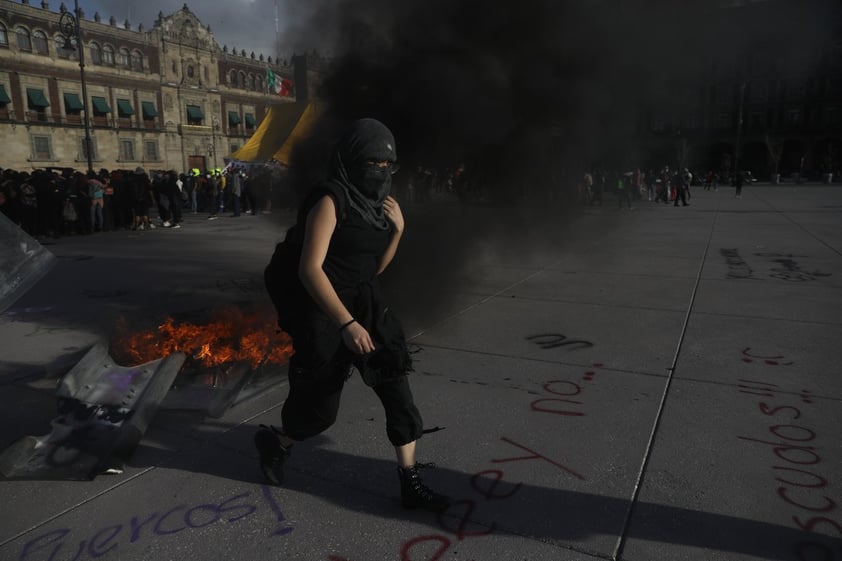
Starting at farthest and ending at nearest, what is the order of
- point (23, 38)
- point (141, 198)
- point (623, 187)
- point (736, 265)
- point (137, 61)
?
point (137, 61), point (23, 38), point (623, 187), point (141, 198), point (736, 265)

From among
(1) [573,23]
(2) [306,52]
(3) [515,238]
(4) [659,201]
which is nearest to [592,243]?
(3) [515,238]

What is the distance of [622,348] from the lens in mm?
4109

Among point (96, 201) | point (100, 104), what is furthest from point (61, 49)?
point (96, 201)

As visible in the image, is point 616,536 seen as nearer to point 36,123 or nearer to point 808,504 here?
point 808,504

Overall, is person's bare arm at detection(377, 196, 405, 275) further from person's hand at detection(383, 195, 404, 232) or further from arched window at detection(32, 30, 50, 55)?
arched window at detection(32, 30, 50, 55)

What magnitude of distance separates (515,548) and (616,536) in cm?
37

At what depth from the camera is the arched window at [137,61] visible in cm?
4312

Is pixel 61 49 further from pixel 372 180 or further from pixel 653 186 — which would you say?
pixel 372 180

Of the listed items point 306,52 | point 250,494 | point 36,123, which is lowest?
Result: point 250,494

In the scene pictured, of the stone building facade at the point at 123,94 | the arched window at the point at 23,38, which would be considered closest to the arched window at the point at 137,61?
the stone building facade at the point at 123,94

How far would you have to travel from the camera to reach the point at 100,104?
1620 inches

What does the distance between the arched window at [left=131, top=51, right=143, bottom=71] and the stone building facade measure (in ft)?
0.25

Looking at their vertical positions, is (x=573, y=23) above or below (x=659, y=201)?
above

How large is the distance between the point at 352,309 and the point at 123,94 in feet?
159
